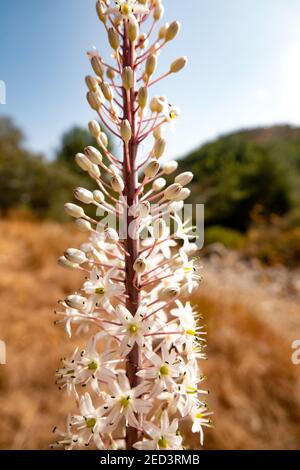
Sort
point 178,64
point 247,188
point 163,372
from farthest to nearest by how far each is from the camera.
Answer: point 247,188, point 178,64, point 163,372

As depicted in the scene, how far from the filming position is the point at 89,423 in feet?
3.37

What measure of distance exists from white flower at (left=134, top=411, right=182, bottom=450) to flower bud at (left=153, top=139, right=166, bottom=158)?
32.5 inches

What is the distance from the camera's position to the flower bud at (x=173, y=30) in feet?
3.84

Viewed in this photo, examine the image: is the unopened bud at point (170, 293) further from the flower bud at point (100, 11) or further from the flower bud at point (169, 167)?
the flower bud at point (100, 11)

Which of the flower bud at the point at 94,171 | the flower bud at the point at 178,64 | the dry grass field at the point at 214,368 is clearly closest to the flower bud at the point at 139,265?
the flower bud at the point at 94,171

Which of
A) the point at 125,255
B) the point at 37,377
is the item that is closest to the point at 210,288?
the point at 37,377

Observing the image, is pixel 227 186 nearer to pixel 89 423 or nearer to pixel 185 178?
pixel 185 178

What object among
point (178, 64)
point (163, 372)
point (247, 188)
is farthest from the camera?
point (247, 188)

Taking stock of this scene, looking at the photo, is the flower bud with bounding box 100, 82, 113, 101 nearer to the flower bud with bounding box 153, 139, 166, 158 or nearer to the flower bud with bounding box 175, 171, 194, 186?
the flower bud with bounding box 153, 139, 166, 158

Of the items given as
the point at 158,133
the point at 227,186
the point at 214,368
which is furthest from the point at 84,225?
the point at 227,186

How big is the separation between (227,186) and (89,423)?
17447mm

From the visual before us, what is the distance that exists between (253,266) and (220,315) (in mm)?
6644

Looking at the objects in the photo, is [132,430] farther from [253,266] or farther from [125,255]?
[253,266]

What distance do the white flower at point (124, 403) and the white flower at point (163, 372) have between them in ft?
0.11
